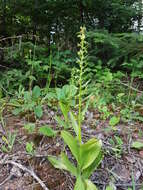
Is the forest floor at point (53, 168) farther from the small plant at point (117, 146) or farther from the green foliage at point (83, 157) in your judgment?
the green foliage at point (83, 157)

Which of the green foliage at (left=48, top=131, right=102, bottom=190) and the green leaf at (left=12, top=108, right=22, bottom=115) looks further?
the green leaf at (left=12, top=108, right=22, bottom=115)

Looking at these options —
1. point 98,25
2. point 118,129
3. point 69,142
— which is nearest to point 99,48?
point 98,25

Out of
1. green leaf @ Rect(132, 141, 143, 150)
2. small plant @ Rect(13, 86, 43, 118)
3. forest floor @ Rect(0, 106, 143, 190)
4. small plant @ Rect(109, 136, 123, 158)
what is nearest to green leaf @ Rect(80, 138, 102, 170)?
forest floor @ Rect(0, 106, 143, 190)

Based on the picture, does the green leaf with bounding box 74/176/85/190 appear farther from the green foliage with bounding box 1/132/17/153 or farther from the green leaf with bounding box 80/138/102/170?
the green foliage with bounding box 1/132/17/153

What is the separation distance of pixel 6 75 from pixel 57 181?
1702mm

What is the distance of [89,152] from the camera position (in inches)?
28.1

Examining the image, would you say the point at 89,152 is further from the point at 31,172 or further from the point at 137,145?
the point at 137,145

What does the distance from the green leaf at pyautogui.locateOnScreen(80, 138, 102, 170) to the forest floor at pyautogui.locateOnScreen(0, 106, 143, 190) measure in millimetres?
156

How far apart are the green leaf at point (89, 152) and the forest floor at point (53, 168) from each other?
0.51 feet

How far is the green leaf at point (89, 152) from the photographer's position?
2.26 ft

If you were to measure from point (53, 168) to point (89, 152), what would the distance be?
0.85 ft

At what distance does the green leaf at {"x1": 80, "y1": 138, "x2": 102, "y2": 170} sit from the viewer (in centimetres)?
69

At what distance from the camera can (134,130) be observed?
1.28m

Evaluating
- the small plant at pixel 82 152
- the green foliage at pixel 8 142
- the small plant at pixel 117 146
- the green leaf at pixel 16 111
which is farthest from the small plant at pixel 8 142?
the small plant at pixel 117 146
